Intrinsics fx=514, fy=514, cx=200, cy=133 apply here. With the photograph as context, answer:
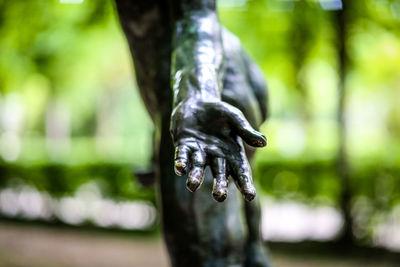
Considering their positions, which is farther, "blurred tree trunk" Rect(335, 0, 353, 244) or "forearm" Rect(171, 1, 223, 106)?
"blurred tree trunk" Rect(335, 0, 353, 244)

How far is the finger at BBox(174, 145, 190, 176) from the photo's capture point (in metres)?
1.45

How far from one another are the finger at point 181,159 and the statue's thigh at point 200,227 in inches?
16.1

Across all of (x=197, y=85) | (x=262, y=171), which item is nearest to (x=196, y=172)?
(x=197, y=85)

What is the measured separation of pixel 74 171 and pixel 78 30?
3.23 m

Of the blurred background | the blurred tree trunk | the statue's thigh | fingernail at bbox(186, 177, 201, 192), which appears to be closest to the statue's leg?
the statue's thigh

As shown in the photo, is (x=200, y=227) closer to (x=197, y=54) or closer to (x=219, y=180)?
(x=219, y=180)

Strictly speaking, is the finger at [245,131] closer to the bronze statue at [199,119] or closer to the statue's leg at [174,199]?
the bronze statue at [199,119]

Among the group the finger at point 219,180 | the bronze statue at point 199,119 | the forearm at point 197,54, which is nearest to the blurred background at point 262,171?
the bronze statue at point 199,119

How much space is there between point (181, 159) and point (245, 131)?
21 centimetres

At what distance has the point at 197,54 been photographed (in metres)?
1.84

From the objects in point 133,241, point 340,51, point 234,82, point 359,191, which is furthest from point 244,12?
point 234,82

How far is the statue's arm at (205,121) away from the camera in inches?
Answer: 58.1

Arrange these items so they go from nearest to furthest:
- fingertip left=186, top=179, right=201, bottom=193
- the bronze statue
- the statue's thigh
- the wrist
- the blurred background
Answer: fingertip left=186, top=179, right=201, bottom=193 < the bronze statue < the wrist < the statue's thigh < the blurred background

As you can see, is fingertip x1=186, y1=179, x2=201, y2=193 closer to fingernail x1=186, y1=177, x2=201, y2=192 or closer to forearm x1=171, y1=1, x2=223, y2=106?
fingernail x1=186, y1=177, x2=201, y2=192
